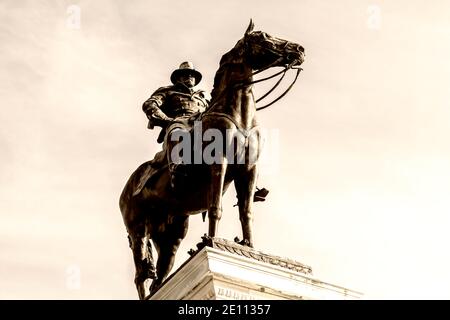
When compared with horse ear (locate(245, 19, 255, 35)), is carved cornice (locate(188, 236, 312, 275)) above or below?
below

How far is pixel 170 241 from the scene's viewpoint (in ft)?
51.9

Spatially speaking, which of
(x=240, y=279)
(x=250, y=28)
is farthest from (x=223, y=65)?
(x=240, y=279)

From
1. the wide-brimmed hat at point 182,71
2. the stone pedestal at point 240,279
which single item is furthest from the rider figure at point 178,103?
the stone pedestal at point 240,279

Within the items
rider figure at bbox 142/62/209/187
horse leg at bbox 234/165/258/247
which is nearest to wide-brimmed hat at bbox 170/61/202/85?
rider figure at bbox 142/62/209/187

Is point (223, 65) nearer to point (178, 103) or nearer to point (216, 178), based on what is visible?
point (178, 103)

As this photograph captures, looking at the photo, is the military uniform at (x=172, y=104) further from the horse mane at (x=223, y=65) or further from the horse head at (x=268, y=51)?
the horse head at (x=268, y=51)

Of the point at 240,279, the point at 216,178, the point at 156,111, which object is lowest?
the point at 240,279

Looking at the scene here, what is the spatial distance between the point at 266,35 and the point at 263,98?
35.4 inches

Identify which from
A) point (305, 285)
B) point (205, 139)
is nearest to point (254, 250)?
point (305, 285)

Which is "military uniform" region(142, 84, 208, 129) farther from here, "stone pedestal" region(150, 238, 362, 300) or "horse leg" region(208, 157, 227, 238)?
"stone pedestal" region(150, 238, 362, 300)

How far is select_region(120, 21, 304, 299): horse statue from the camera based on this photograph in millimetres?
14211

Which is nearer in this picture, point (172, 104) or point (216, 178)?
point (216, 178)

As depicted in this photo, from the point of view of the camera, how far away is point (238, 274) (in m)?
12.7

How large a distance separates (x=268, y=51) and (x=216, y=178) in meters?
1.87
